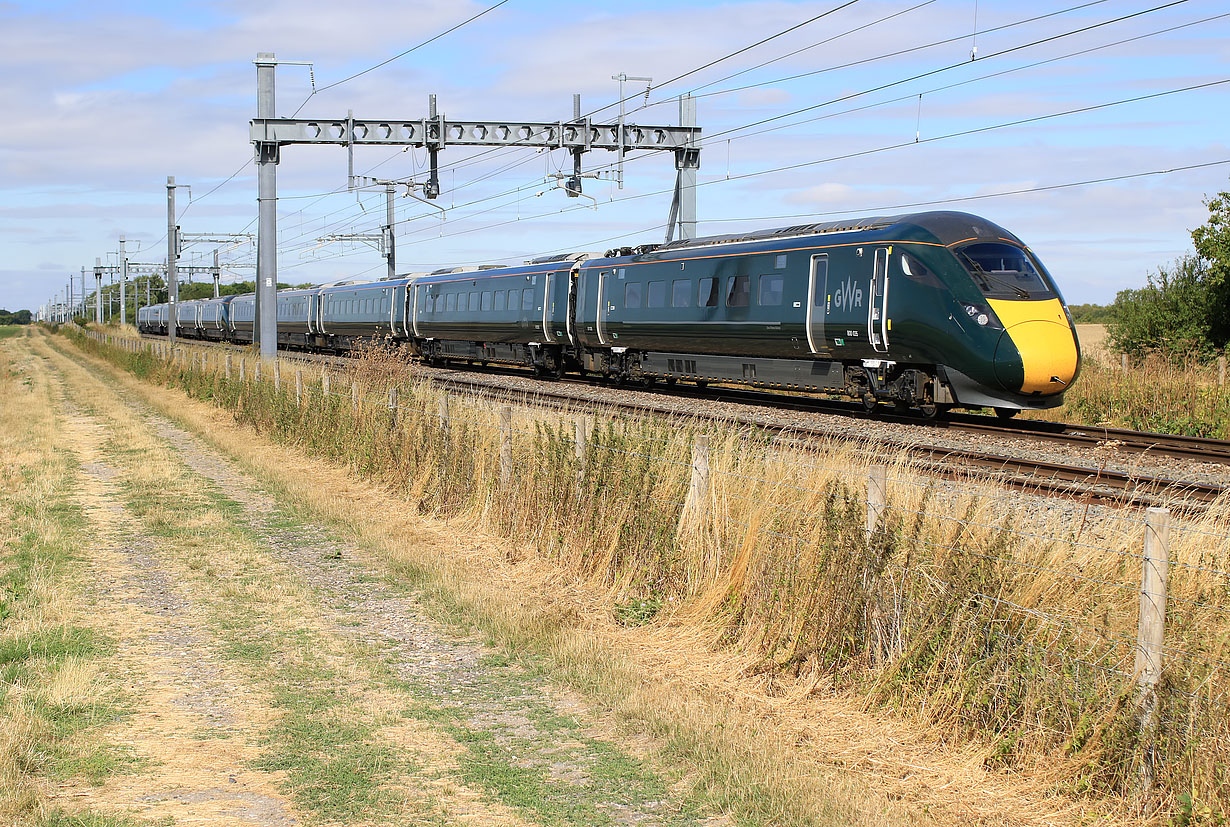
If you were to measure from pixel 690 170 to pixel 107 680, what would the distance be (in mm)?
24252

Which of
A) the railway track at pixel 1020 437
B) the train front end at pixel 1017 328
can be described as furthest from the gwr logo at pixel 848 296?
the railway track at pixel 1020 437

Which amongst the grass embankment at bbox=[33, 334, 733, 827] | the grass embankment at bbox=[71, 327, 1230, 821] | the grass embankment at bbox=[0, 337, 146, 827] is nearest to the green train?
the grass embankment at bbox=[71, 327, 1230, 821]

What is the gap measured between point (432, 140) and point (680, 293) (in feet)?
27.1

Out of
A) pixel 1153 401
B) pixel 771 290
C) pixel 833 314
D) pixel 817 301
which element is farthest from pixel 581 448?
pixel 1153 401

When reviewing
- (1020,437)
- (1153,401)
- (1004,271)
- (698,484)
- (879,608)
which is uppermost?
(1004,271)

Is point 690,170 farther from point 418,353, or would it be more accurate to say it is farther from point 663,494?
point 663,494

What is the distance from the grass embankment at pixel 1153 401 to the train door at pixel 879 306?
486 centimetres

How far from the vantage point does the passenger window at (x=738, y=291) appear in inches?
858

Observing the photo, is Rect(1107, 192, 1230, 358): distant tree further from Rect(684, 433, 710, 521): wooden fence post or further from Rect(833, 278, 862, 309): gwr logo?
Rect(684, 433, 710, 521): wooden fence post

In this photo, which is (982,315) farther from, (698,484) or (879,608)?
(879,608)

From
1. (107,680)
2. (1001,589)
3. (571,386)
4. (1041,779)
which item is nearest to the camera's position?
(1041,779)

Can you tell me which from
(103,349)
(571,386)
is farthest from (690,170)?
(103,349)

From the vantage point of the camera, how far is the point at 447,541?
11703 millimetres

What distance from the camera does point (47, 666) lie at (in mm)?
7465
